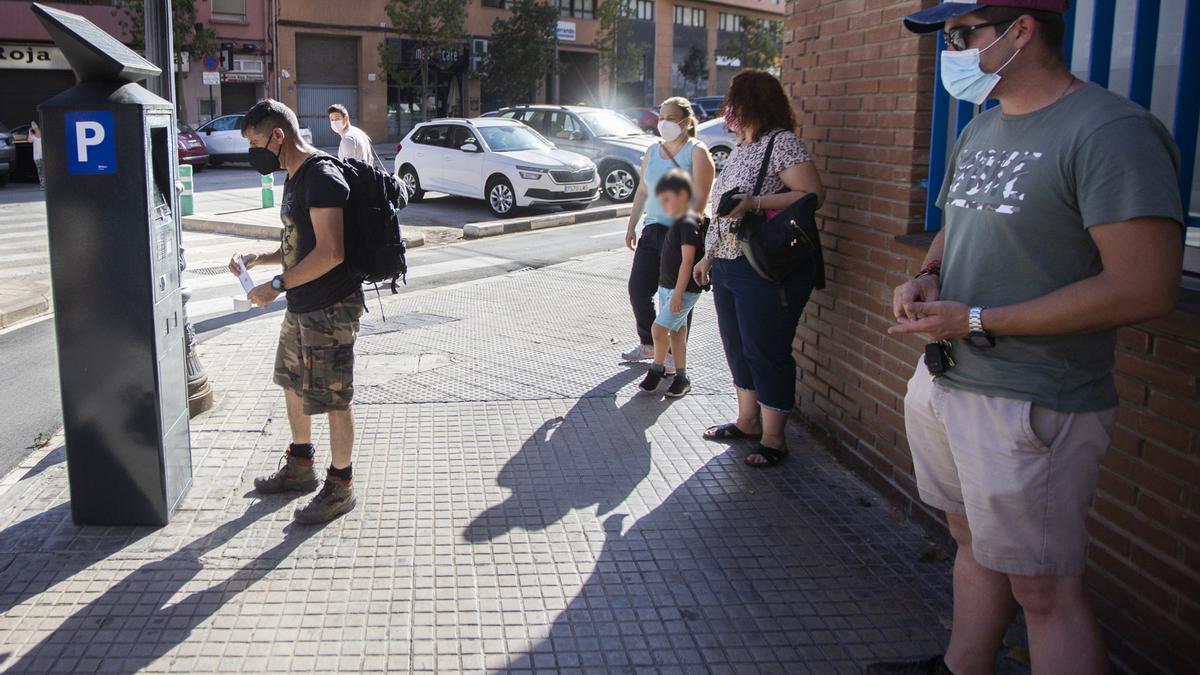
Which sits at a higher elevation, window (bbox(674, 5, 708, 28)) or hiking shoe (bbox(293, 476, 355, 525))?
window (bbox(674, 5, 708, 28))

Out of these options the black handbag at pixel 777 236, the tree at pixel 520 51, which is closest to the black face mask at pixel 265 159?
→ the black handbag at pixel 777 236

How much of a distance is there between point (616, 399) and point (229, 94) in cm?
3560

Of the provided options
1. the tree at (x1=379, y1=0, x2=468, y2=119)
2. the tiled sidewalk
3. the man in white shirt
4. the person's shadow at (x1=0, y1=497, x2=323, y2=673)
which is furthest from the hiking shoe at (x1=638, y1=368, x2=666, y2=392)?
the tree at (x1=379, y1=0, x2=468, y2=119)

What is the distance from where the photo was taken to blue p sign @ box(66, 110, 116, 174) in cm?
395

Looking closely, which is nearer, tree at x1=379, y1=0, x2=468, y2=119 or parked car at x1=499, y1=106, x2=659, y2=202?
parked car at x1=499, y1=106, x2=659, y2=202

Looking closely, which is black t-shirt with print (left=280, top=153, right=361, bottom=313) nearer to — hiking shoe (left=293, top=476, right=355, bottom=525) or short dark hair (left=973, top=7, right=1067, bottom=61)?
hiking shoe (left=293, top=476, right=355, bottom=525)

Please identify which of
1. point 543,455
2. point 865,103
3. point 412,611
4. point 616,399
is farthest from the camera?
point 616,399

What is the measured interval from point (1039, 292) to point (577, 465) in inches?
115

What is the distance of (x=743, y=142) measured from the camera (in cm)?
453

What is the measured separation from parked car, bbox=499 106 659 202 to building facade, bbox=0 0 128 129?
822 inches

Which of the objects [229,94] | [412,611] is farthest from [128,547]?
[229,94]

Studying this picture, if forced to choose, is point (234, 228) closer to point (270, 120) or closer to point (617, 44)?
point (270, 120)

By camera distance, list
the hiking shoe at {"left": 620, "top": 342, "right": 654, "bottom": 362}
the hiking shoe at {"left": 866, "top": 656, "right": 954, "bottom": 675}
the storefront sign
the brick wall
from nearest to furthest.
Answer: the brick wall → the hiking shoe at {"left": 866, "top": 656, "right": 954, "bottom": 675} → the hiking shoe at {"left": 620, "top": 342, "right": 654, "bottom": 362} → the storefront sign

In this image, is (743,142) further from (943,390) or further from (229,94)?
(229,94)
